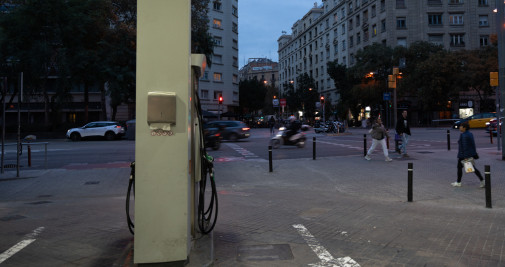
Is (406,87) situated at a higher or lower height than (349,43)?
lower

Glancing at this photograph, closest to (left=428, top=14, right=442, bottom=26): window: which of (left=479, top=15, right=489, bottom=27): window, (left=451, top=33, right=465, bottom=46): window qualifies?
(left=451, top=33, right=465, bottom=46): window

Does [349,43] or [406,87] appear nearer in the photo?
[406,87]

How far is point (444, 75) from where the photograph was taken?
132 feet

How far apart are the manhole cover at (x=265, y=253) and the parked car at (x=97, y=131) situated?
25349mm

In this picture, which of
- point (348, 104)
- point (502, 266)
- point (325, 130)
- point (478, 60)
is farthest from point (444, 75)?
point (502, 266)

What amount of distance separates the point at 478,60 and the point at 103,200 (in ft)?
139

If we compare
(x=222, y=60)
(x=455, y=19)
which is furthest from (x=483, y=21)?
(x=222, y=60)

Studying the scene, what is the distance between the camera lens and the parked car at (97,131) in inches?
1070

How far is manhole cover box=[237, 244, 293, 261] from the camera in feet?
13.5

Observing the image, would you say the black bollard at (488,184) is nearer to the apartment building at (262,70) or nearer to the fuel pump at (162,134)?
the fuel pump at (162,134)

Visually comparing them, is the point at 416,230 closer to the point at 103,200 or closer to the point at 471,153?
the point at 471,153

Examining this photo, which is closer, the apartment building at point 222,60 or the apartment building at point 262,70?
the apartment building at point 222,60

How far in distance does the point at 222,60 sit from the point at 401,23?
85.7 feet

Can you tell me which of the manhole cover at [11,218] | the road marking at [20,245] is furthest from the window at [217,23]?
the road marking at [20,245]
